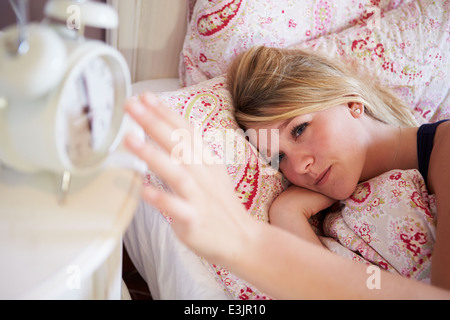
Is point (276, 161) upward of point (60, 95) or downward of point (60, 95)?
downward

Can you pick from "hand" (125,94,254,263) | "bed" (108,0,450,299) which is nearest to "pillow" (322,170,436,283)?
"bed" (108,0,450,299)

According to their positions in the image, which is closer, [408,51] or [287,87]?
[287,87]

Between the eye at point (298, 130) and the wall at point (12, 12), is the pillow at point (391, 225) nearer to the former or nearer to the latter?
the eye at point (298, 130)

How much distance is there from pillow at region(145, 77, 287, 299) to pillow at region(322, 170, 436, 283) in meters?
0.20

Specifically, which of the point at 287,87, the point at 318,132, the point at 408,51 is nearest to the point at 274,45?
the point at 287,87

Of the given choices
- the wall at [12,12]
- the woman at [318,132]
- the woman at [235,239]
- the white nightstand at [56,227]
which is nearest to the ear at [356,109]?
the woman at [318,132]

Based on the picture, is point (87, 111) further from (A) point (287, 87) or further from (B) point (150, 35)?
(B) point (150, 35)

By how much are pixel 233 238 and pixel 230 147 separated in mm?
434

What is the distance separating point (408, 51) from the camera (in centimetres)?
128

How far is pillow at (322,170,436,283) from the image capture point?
0.79m

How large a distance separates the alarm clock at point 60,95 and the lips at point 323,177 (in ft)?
1.92

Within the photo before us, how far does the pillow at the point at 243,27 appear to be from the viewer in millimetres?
1079
